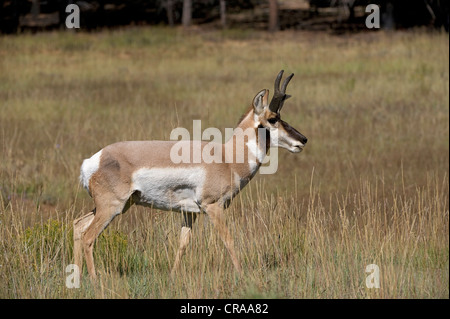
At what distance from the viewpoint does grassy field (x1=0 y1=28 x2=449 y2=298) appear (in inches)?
244

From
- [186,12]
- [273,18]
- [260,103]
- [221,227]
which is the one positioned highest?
[186,12]

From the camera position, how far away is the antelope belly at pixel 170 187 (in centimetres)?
591

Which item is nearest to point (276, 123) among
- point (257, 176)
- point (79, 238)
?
point (79, 238)

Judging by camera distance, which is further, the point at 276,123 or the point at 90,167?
the point at 276,123

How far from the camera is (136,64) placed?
84.4 ft

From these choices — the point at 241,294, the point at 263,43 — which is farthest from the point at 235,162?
the point at 263,43

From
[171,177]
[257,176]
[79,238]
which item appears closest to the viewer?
[171,177]

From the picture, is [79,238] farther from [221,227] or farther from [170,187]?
[221,227]

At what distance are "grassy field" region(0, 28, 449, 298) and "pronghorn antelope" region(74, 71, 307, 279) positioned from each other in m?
0.32

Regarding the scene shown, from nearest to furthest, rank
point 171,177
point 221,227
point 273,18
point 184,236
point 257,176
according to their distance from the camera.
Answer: point 171,177, point 221,227, point 184,236, point 257,176, point 273,18

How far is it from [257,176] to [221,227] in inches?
214

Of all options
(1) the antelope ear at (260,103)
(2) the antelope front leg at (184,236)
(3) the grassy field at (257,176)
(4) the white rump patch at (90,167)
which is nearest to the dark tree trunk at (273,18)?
(3) the grassy field at (257,176)

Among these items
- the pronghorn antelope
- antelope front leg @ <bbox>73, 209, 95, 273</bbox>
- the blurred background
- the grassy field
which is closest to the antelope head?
the pronghorn antelope

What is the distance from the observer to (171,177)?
5.94m
